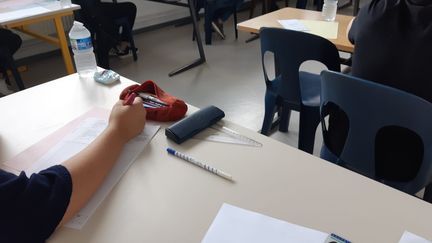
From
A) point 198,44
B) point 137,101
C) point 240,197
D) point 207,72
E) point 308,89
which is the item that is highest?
point 137,101

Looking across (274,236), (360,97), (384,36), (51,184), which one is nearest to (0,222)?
(51,184)

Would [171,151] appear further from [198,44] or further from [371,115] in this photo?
[198,44]

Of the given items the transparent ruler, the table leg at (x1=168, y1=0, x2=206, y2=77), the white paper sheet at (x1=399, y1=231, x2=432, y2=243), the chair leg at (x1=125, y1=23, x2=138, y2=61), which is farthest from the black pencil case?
the chair leg at (x1=125, y1=23, x2=138, y2=61)

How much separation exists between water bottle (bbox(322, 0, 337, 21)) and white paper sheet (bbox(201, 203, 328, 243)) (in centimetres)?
183

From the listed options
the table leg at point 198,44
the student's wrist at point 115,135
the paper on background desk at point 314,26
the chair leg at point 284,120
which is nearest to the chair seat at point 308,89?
the paper on background desk at point 314,26

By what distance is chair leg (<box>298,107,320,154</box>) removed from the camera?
1872mm

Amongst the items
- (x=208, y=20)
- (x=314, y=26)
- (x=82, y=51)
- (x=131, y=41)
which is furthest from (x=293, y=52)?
(x=208, y=20)

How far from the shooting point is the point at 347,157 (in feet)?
4.48

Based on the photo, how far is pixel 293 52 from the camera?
1.73 m

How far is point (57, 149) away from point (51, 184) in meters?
0.25

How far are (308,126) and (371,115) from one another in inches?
28.4

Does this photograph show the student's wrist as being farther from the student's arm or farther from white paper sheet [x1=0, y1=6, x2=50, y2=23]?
white paper sheet [x1=0, y1=6, x2=50, y2=23]

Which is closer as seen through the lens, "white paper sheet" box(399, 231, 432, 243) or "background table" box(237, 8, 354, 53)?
"white paper sheet" box(399, 231, 432, 243)

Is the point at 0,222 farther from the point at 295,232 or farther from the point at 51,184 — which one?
the point at 295,232
